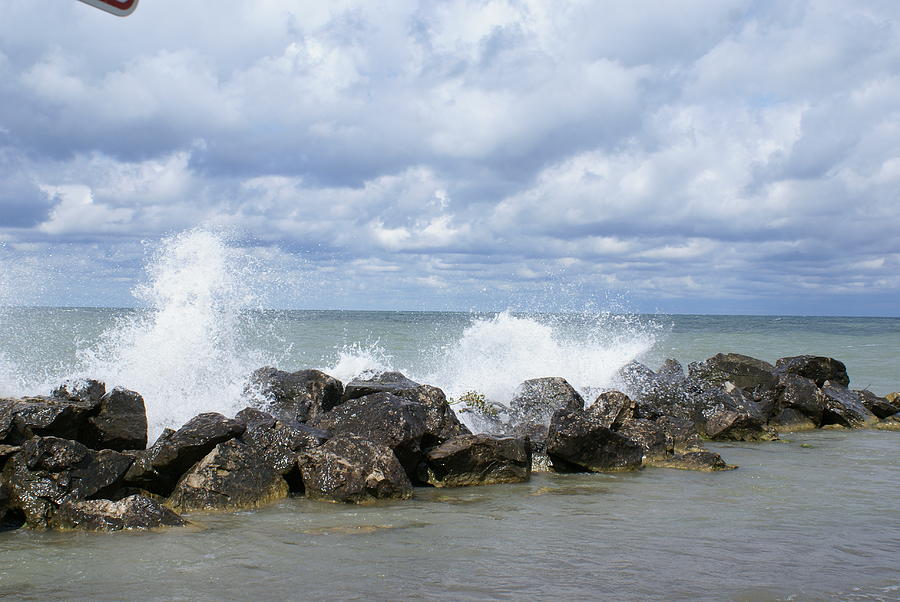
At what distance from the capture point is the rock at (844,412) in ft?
47.0

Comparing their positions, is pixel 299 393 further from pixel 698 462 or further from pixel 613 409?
pixel 698 462

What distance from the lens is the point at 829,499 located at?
768cm

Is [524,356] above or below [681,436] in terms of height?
above

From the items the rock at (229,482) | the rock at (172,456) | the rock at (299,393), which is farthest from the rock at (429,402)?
the rock at (172,456)

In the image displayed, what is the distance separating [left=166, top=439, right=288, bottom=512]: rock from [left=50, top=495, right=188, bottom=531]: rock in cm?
64

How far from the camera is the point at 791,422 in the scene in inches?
547

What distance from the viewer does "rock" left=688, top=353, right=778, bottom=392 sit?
1548 cm

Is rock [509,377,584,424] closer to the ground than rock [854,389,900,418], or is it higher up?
higher up

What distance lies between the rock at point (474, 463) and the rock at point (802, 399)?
24.7 ft

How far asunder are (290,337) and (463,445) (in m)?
27.0

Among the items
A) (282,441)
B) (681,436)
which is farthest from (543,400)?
(282,441)

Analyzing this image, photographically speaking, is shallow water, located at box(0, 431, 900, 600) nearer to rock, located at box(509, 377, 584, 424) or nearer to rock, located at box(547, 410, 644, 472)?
rock, located at box(547, 410, 644, 472)

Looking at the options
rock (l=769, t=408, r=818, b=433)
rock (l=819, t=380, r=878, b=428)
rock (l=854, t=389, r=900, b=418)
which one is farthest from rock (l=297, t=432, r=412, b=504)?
rock (l=854, t=389, r=900, b=418)

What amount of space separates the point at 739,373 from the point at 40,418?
12753mm
